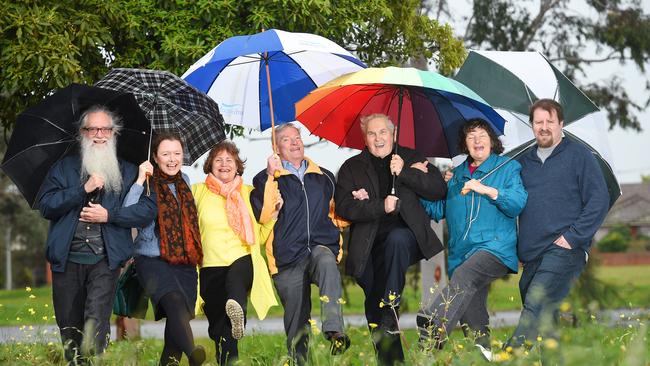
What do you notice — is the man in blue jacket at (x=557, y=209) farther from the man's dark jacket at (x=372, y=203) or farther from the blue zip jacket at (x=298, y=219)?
the blue zip jacket at (x=298, y=219)

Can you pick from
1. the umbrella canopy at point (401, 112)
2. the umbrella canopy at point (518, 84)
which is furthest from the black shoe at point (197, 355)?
the umbrella canopy at point (518, 84)

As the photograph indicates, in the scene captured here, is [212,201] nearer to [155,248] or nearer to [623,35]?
[155,248]

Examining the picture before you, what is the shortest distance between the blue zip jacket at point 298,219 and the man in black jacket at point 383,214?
0.14 metres

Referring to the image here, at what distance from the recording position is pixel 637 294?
4.53m

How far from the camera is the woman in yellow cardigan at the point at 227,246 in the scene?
7.87 meters

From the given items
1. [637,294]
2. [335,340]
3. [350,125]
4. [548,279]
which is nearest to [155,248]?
→ [335,340]

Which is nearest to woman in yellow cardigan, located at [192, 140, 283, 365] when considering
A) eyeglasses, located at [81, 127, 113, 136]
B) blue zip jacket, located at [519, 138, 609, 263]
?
eyeglasses, located at [81, 127, 113, 136]

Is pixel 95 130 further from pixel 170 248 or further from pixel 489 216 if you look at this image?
pixel 489 216

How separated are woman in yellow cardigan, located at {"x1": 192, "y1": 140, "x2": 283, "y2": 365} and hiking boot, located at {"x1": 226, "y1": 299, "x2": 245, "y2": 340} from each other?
0.64 ft

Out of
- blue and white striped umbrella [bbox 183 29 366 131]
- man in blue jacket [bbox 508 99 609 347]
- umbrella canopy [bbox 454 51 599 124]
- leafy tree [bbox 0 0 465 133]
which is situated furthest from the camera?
leafy tree [bbox 0 0 465 133]

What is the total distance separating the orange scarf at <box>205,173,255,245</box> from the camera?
786 centimetres

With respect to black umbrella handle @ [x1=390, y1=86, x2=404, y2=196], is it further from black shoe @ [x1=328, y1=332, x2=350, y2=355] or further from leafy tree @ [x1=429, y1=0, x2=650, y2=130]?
leafy tree @ [x1=429, y1=0, x2=650, y2=130]

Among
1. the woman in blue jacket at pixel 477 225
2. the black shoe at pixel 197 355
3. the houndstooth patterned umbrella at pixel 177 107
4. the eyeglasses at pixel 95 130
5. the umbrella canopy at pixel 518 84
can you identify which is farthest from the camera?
the umbrella canopy at pixel 518 84

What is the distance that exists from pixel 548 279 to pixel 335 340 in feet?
5.51
